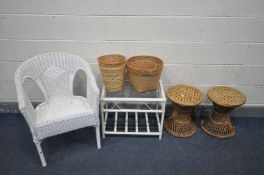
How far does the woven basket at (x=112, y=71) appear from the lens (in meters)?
1.79

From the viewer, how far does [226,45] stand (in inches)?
78.2

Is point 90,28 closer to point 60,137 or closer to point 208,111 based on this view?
point 60,137

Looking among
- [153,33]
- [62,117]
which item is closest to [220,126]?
[153,33]

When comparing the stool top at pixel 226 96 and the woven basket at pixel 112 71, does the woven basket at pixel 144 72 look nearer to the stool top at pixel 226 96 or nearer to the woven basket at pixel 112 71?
the woven basket at pixel 112 71

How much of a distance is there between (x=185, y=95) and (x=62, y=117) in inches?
44.0

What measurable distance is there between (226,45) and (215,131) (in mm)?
837

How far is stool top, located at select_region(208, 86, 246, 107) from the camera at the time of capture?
1949 mm

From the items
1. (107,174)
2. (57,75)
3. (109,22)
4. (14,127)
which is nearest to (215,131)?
(107,174)

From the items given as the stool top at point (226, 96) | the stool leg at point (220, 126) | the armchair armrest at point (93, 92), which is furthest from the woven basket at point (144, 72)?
the stool leg at point (220, 126)

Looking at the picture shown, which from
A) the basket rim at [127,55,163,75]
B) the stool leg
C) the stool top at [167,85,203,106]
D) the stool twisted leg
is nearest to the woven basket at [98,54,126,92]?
the basket rim at [127,55,163,75]

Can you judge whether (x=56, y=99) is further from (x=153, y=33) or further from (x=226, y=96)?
(x=226, y=96)

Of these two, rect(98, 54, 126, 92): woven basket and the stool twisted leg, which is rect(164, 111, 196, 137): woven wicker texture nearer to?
the stool twisted leg

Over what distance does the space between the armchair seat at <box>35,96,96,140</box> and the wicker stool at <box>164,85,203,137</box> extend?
766 mm

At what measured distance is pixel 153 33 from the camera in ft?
6.33
